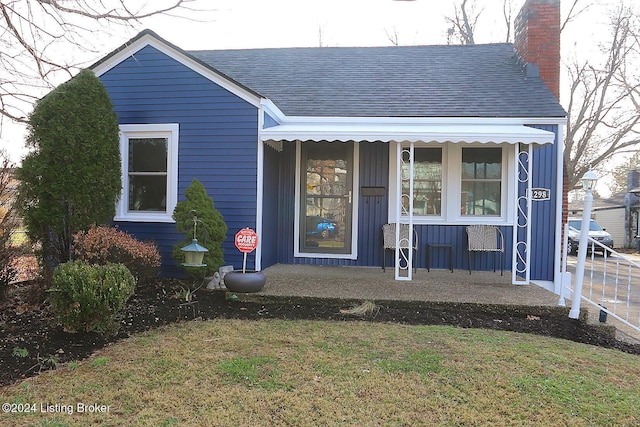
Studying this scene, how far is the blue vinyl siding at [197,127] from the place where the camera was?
22.3ft

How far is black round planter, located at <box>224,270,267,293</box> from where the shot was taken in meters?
5.64

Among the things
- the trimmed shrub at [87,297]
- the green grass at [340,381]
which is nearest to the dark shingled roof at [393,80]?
the green grass at [340,381]

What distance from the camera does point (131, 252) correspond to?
5.74 m

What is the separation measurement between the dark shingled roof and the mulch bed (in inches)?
152

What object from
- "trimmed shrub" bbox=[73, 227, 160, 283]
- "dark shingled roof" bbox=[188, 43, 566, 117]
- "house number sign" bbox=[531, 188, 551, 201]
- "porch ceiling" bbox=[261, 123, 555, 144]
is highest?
"dark shingled roof" bbox=[188, 43, 566, 117]

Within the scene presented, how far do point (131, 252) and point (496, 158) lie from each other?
630 centimetres

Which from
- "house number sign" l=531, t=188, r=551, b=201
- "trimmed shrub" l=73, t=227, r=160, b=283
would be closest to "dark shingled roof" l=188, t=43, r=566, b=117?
"house number sign" l=531, t=188, r=551, b=201

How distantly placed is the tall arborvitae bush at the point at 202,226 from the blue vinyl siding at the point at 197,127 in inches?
23.7

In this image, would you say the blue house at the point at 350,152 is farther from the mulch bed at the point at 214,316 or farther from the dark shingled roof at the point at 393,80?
the mulch bed at the point at 214,316

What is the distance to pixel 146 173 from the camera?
23.6 feet

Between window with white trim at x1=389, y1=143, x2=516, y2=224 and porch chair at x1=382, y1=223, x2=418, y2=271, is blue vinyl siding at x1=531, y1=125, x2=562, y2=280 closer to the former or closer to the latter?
window with white trim at x1=389, y1=143, x2=516, y2=224

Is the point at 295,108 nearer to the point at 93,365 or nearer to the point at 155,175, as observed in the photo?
the point at 155,175

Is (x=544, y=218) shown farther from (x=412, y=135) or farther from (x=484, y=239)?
(x=412, y=135)

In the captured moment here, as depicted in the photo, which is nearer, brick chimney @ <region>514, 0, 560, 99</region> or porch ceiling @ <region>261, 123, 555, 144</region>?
porch ceiling @ <region>261, 123, 555, 144</region>
